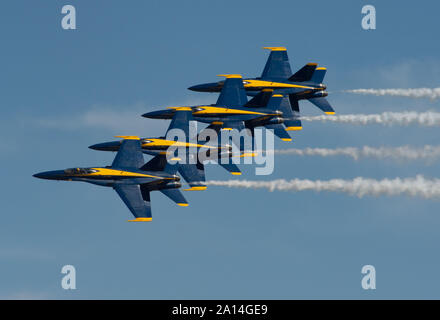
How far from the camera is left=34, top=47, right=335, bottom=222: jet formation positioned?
139m

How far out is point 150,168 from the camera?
460 feet

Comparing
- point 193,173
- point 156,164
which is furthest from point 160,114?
point 156,164

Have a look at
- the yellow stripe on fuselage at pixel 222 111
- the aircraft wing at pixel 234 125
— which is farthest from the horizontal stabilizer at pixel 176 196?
the yellow stripe on fuselage at pixel 222 111

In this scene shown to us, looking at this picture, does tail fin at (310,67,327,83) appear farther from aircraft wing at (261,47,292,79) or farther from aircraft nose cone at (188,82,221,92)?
aircraft nose cone at (188,82,221,92)

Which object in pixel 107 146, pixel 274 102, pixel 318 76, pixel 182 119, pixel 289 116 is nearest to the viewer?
pixel 182 119

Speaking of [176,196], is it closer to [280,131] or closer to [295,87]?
[280,131]

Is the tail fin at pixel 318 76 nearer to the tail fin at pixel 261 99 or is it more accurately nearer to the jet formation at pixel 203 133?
the jet formation at pixel 203 133

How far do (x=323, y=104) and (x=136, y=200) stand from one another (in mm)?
30083

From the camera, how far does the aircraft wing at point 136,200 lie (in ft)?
448

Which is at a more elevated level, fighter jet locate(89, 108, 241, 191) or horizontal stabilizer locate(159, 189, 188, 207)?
fighter jet locate(89, 108, 241, 191)

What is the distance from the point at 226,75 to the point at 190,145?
12385 mm

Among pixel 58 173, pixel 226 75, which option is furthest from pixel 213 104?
pixel 58 173

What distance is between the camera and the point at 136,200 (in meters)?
138

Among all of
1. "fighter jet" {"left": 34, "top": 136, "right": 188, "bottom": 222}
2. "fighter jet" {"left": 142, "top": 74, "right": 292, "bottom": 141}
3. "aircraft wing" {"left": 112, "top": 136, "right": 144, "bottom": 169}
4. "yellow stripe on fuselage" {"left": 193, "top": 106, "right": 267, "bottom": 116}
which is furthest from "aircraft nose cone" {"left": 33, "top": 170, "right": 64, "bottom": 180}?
"yellow stripe on fuselage" {"left": 193, "top": 106, "right": 267, "bottom": 116}
